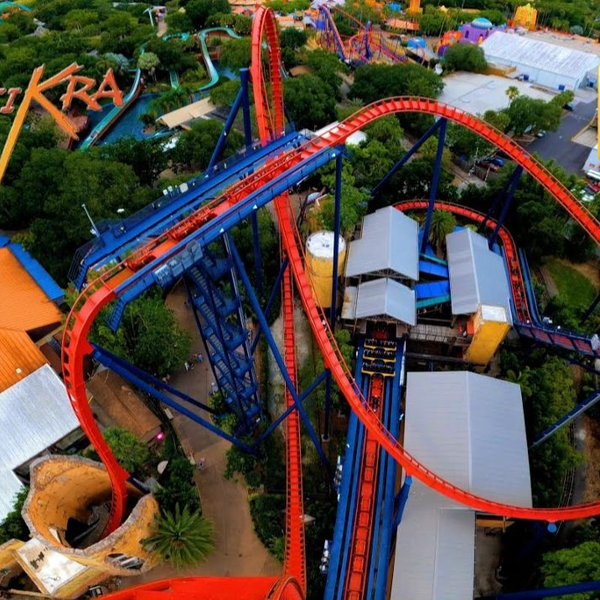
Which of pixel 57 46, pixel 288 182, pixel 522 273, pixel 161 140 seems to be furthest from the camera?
pixel 57 46

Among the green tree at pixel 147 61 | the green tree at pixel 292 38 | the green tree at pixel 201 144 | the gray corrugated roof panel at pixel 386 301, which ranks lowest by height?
the gray corrugated roof panel at pixel 386 301

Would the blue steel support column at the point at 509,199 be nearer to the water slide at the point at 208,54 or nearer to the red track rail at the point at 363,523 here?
the red track rail at the point at 363,523

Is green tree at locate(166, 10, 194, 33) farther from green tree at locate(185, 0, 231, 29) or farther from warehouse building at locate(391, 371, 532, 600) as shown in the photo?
warehouse building at locate(391, 371, 532, 600)

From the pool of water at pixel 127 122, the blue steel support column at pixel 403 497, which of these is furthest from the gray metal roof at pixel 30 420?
the pool of water at pixel 127 122

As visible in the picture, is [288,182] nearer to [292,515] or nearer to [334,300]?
[334,300]

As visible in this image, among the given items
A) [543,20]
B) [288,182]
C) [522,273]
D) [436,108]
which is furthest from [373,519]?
[543,20]
